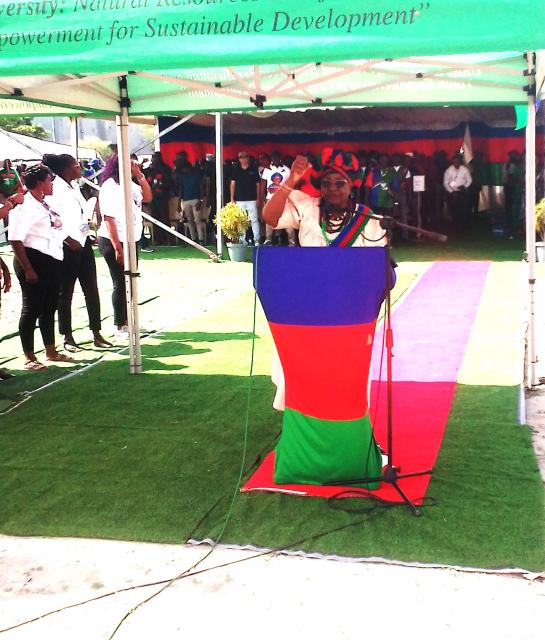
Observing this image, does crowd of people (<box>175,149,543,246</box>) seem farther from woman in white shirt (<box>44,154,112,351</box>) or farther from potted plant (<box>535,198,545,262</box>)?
woman in white shirt (<box>44,154,112,351</box>)

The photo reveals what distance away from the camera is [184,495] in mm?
4156

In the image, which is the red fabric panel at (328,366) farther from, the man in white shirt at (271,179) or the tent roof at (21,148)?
the tent roof at (21,148)

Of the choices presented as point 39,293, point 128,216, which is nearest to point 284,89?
point 128,216

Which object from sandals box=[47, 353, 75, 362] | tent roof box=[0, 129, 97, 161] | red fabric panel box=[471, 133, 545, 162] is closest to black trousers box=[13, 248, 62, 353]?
sandals box=[47, 353, 75, 362]

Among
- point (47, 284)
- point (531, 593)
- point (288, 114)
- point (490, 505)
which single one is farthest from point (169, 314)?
point (288, 114)

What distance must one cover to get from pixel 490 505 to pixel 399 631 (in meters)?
1.21

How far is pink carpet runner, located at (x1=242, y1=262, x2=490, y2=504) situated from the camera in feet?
14.0

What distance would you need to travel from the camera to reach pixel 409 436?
495cm

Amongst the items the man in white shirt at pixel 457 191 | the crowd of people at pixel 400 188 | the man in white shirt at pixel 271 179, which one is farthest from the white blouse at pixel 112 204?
the man in white shirt at pixel 457 191

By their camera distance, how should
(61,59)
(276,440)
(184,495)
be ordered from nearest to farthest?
1. (61,59)
2. (184,495)
3. (276,440)

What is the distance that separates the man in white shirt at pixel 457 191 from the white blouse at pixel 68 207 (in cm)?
1140

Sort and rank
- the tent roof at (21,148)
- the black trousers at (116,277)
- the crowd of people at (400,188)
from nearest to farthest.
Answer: the black trousers at (116,277) < the crowd of people at (400,188) < the tent roof at (21,148)

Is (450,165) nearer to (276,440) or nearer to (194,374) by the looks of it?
(194,374)

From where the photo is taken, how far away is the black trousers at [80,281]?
7.45m
